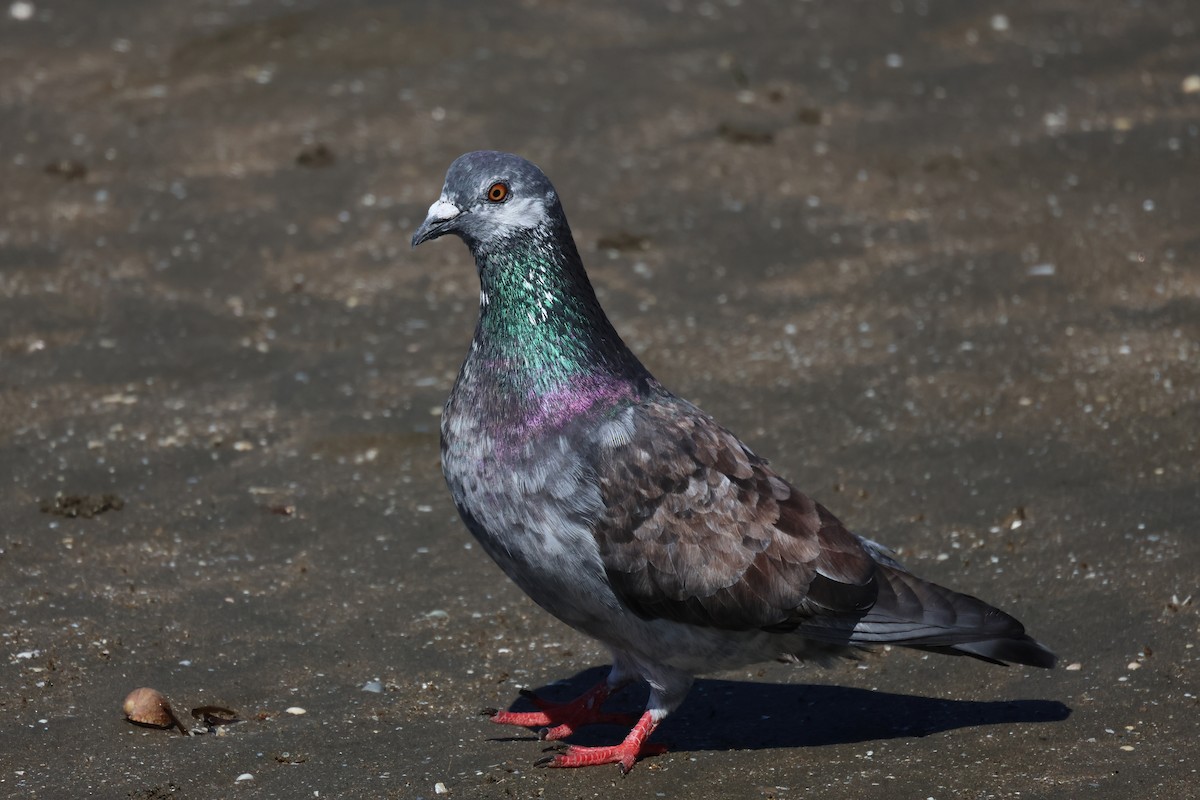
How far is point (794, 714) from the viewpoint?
5691mm

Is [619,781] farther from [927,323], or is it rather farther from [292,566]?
[927,323]

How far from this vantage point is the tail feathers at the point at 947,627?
5215mm

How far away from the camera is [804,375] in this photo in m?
8.22

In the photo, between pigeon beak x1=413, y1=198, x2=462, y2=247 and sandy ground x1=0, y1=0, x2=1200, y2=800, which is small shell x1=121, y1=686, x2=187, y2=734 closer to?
sandy ground x1=0, y1=0, x2=1200, y2=800

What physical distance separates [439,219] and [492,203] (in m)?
0.20

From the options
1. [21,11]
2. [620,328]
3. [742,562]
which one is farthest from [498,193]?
[21,11]

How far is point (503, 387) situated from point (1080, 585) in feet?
8.84

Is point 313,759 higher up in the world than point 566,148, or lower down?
lower down

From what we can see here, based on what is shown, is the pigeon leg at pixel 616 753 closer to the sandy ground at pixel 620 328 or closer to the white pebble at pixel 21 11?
the sandy ground at pixel 620 328

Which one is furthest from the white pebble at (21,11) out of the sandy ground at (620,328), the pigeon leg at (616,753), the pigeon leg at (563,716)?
the pigeon leg at (616,753)

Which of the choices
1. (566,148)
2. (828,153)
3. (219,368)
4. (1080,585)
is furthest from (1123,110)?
(219,368)

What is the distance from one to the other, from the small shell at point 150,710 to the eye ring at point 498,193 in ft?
7.20

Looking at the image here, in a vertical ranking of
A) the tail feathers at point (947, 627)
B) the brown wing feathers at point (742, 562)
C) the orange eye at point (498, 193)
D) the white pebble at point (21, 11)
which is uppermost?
the white pebble at point (21, 11)

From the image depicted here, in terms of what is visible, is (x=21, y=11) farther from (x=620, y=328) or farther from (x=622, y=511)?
(x=622, y=511)
